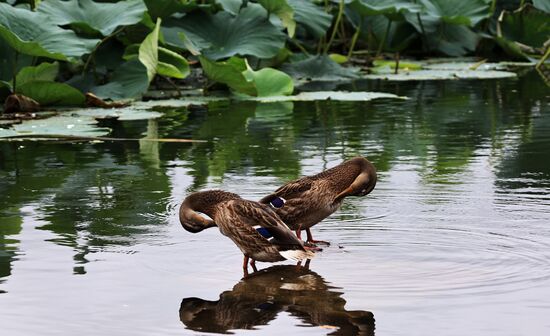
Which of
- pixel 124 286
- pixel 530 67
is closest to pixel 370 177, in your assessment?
pixel 124 286

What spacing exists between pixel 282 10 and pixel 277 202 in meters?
8.32

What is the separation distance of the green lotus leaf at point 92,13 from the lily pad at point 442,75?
4133 mm

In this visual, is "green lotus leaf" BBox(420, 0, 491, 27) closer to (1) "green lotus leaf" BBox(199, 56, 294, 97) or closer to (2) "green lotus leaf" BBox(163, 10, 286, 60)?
(2) "green lotus leaf" BBox(163, 10, 286, 60)

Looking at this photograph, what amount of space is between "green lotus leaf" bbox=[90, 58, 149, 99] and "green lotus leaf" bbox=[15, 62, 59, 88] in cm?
50

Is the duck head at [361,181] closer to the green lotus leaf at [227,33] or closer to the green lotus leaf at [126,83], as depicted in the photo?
the green lotus leaf at [126,83]

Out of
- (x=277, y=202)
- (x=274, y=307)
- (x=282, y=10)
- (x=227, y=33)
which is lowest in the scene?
(x=274, y=307)

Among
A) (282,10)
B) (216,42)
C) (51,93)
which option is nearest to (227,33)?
(216,42)

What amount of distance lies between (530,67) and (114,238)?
1250cm

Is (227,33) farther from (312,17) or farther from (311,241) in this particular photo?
(311,241)

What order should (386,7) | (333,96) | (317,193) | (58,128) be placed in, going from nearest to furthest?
1. (317,193)
2. (58,128)
3. (333,96)
4. (386,7)

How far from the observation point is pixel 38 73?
12.4 meters

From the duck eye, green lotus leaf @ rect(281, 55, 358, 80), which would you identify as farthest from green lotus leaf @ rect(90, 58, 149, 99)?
the duck eye

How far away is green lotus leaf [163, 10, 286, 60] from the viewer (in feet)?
45.6

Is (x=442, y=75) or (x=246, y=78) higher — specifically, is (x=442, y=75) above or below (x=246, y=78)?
below
